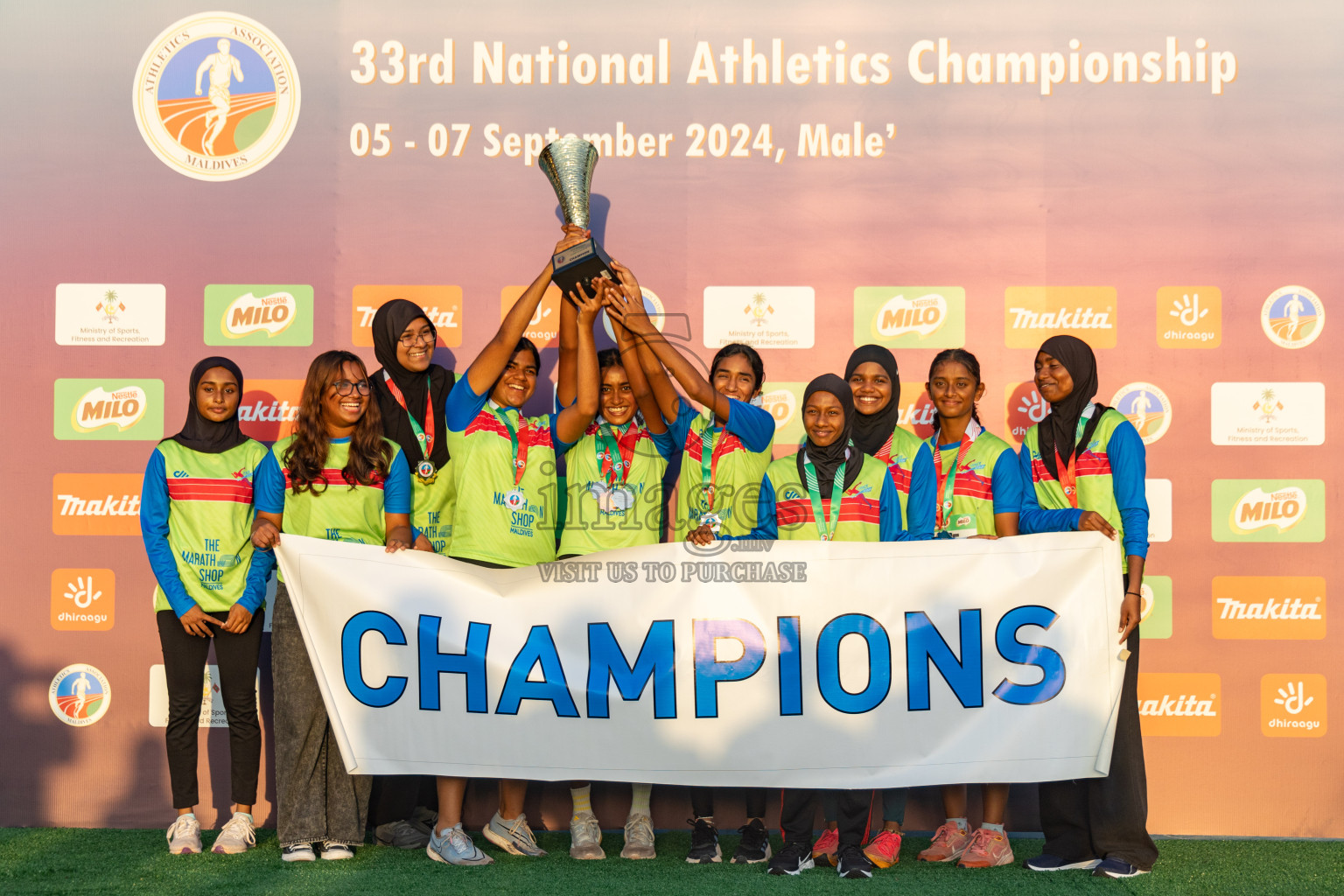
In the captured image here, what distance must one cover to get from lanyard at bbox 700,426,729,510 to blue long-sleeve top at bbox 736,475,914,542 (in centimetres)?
17

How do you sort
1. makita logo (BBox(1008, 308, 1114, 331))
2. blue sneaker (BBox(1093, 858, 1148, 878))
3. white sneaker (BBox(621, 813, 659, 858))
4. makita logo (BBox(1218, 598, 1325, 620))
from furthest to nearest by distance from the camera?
makita logo (BBox(1008, 308, 1114, 331)) < makita logo (BBox(1218, 598, 1325, 620)) < white sneaker (BBox(621, 813, 659, 858)) < blue sneaker (BBox(1093, 858, 1148, 878))

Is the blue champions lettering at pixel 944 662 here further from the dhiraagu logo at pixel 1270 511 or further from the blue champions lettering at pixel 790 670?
the dhiraagu logo at pixel 1270 511

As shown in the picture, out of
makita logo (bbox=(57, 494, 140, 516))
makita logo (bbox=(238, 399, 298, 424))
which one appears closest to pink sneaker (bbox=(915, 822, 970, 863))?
makita logo (bbox=(238, 399, 298, 424))

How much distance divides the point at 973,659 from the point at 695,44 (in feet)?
9.27

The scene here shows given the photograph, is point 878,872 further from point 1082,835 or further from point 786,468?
point 786,468

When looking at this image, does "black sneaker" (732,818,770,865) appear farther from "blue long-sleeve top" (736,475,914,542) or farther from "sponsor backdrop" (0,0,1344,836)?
"blue long-sleeve top" (736,475,914,542)

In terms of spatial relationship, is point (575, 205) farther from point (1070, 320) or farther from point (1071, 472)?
point (1070, 320)

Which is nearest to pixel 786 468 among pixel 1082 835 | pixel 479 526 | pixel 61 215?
pixel 479 526

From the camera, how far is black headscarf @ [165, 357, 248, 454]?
3.86m

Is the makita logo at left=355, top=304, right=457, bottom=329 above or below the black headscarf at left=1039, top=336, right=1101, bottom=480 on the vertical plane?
above

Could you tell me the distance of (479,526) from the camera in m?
3.71

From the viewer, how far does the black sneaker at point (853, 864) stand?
3514 millimetres

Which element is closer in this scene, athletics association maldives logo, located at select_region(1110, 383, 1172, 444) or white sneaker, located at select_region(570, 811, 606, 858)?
white sneaker, located at select_region(570, 811, 606, 858)

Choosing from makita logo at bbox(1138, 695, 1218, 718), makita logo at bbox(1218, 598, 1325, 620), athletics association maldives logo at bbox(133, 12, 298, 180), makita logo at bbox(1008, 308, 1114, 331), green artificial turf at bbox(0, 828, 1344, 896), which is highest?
athletics association maldives logo at bbox(133, 12, 298, 180)
